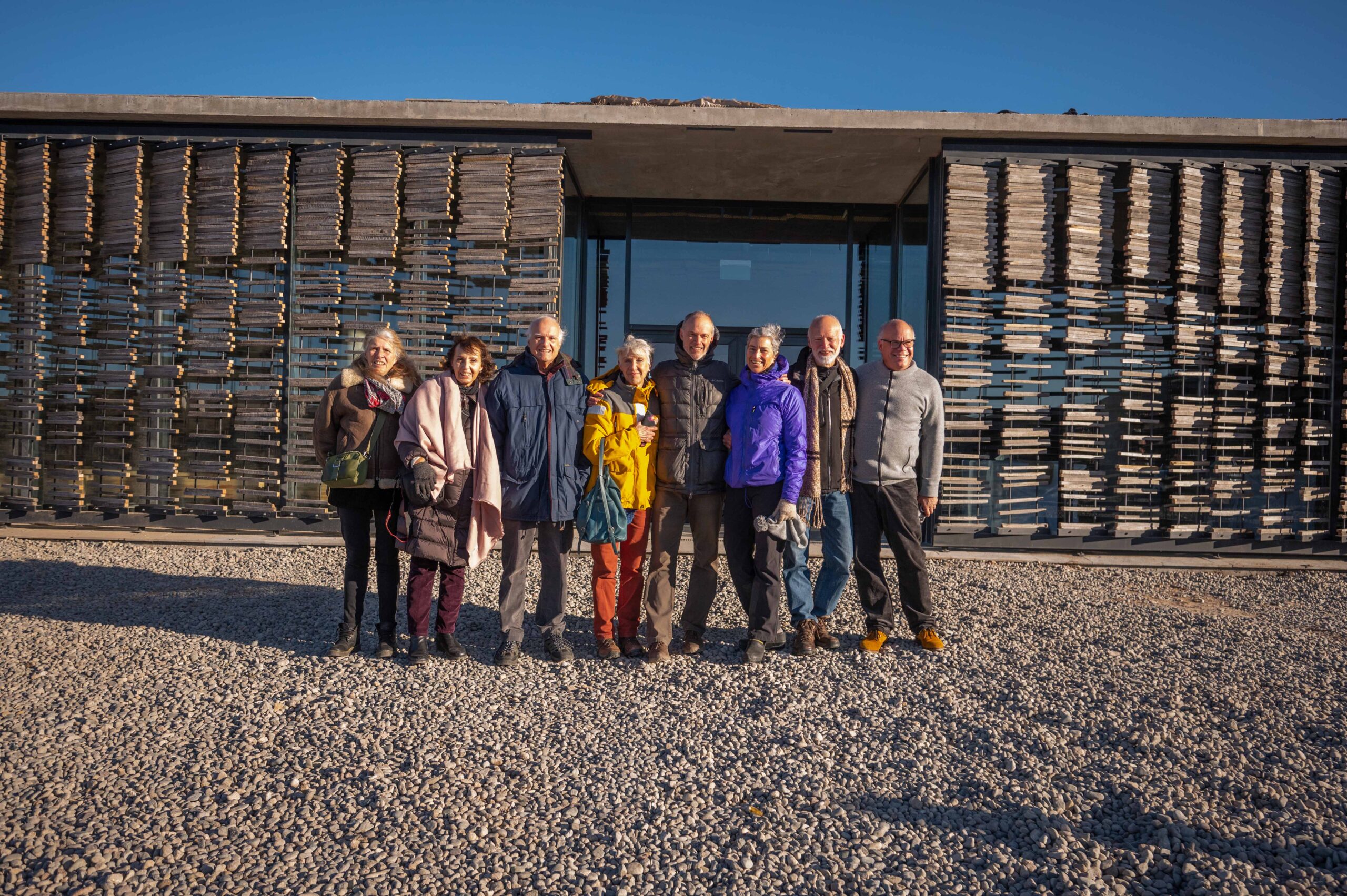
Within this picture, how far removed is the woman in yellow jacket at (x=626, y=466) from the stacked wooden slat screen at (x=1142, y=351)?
4090 millimetres

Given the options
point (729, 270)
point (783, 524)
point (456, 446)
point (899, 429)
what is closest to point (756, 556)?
point (783, 524)

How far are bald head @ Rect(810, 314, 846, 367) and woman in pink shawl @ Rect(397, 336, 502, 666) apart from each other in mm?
2032

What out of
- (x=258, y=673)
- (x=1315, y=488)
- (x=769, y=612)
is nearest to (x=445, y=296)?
(x=258, y=673)

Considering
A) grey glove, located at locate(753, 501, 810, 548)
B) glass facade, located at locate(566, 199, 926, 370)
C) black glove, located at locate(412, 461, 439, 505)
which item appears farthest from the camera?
glass facade, located at locate(566, 199, 926, 370)

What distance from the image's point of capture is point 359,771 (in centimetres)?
297

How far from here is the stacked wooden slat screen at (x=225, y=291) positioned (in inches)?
292

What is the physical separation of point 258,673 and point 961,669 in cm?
397

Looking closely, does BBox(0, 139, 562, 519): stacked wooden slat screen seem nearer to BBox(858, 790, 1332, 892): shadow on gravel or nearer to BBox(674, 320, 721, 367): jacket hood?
BBox(674, 320, 721, 367): jacket hood

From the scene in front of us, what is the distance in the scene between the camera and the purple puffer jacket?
424 cm

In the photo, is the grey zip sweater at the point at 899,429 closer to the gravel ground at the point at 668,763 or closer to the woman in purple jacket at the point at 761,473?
the woman in purple jacket at the point at 761,473

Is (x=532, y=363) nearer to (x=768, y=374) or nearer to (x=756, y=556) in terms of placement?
(x=768, y=374)

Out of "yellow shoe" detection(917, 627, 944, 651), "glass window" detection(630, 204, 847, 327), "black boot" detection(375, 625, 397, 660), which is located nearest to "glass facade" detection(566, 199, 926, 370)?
"glass window" detection(630, 204, 847, 327)

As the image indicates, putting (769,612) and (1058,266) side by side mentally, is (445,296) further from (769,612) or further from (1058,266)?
(1058,266)

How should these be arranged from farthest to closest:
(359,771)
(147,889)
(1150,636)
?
(1150,636)
(359,771)
(147,889)
